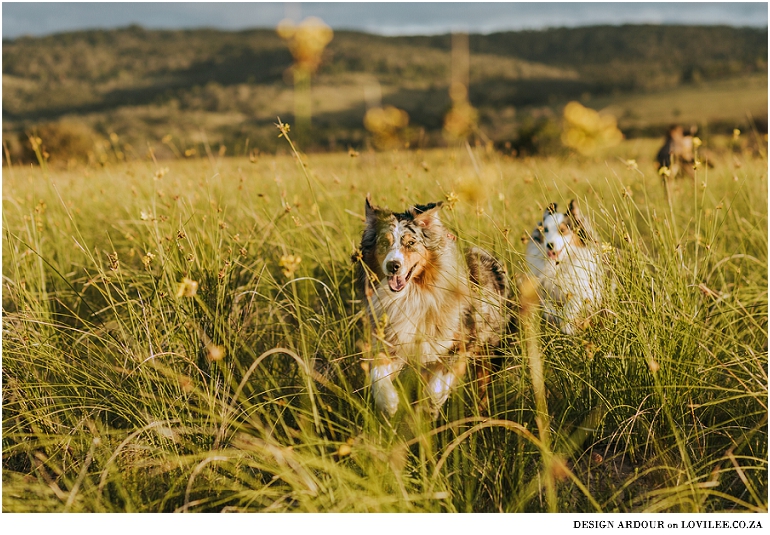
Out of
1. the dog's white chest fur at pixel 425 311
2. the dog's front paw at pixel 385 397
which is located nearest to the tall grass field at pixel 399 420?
the dog's front paw at pixel 385 397

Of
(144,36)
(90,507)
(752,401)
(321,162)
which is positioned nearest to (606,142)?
(321,162)

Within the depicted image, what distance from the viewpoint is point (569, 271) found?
2.76m

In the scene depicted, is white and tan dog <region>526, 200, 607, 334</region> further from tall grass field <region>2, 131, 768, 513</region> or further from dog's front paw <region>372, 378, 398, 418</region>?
dog's front paw <region>372, 378, 398, 418</region>

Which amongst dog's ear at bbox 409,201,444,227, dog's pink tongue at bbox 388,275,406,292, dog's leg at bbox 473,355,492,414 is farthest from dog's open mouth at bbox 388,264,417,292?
dog's leg at bbox 473,355,492,414

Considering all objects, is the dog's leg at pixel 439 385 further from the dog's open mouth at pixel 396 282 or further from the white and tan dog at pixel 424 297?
the dog's open mouth at pixel 396 282

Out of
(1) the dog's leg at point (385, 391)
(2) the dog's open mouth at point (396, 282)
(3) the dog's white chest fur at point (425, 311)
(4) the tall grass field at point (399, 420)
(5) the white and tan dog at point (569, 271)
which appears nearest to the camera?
(4) the tall grass field at point (399, 420)

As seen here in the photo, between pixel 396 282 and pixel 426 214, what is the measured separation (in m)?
0.39

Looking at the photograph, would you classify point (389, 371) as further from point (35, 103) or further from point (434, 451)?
point (35, 103)

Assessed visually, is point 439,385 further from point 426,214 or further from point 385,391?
A: point 426,214

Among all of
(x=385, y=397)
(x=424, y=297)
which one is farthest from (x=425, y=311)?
(x=385, y=397)

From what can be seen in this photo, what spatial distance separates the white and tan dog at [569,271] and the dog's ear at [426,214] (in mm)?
490

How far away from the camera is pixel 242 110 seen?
4091 centimetres

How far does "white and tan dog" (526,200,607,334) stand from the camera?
2295 mm

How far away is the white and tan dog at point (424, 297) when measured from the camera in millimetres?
2510
